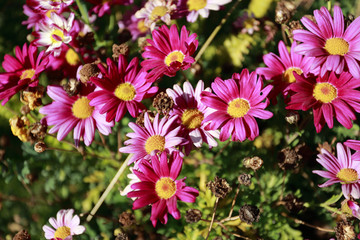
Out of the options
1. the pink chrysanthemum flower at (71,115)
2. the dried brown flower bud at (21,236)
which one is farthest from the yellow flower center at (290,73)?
the dried brown flower bud at (21,236)

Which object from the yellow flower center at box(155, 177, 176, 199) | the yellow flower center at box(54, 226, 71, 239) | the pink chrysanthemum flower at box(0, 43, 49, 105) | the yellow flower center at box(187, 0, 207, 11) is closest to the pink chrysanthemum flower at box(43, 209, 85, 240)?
the yellow flower center at box(54, 226, 71, 239)

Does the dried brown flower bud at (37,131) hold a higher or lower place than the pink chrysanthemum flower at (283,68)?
lower

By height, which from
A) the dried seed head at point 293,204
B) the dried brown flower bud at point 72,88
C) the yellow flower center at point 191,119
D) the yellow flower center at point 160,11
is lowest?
the dried seed head at point 293,204

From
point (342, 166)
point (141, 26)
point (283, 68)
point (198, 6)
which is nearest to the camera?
point (342, 166)

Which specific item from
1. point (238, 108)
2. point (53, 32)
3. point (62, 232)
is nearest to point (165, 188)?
point (238, 108)

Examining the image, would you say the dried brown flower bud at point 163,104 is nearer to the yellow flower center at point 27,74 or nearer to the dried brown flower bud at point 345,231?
the yellow flower center at point 27,74

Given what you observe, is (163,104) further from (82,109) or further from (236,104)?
(82,109)

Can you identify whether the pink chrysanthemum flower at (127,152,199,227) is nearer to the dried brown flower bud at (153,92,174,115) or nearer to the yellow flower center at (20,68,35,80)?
the dried brown flower bud at (153,92,174,115)
